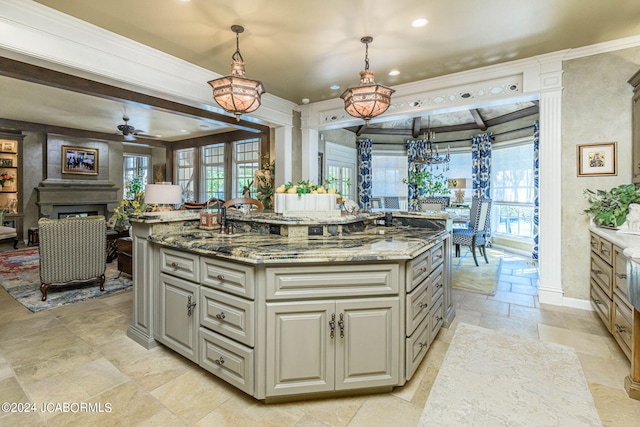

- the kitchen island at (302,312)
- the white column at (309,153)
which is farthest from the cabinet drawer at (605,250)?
the white column at (309,153)

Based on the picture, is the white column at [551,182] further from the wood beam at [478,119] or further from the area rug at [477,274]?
the wood beam at [478,119]

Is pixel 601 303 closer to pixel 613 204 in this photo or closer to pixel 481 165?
pixel 613 204

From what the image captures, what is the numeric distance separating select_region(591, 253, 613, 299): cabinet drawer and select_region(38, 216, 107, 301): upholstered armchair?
5527mm

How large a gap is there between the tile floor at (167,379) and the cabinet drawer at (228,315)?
43cm

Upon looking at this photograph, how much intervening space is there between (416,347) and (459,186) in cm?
652

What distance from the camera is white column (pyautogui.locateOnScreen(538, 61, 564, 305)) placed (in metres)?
3.66

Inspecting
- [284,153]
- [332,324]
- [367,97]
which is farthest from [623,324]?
[284,153]

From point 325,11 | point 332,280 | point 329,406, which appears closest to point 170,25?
point 325,11

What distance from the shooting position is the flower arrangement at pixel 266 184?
225 inches

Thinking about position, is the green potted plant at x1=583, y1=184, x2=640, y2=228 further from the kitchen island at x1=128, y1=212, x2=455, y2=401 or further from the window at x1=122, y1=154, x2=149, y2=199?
the window at x1=122, y1=154, x2=149, y2=199

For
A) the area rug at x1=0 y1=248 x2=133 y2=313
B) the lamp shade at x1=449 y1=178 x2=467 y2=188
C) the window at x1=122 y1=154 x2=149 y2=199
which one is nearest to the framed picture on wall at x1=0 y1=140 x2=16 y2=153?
the area rug at x1=0 y1=248 x2=133 y2=313

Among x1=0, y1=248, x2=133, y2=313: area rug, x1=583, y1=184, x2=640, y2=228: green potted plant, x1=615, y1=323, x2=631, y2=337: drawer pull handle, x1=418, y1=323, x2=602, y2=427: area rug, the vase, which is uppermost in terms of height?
x1=583, y1=184, x2=640, y2=228: green potted plant

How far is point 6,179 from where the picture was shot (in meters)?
7.09

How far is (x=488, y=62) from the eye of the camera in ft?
12.9
